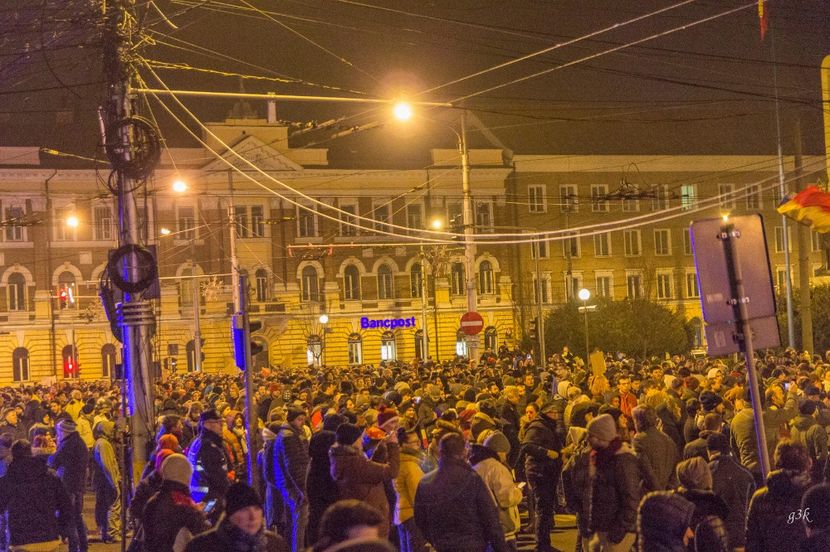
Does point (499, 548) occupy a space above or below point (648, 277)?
below

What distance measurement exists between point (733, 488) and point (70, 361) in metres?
47.9

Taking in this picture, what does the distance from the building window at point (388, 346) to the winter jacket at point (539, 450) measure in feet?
184

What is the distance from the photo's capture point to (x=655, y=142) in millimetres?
76938

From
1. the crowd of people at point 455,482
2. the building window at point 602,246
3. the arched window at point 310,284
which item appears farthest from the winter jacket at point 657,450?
the building window at point 602,246

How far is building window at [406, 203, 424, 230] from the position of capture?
69.3 m

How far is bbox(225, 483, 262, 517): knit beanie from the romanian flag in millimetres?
14617

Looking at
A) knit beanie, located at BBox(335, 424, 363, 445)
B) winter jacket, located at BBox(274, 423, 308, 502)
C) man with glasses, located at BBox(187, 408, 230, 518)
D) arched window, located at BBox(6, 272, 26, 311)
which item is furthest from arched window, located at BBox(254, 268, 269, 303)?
knit beanie, located at BBox(335, 424, 363, 445)

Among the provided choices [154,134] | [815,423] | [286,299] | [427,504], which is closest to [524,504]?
[815,423]

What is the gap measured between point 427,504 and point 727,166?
230 ft

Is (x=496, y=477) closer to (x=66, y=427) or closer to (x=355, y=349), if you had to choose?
(x=66, y=427)

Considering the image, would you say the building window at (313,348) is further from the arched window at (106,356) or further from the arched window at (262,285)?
the arched window at (106,356)

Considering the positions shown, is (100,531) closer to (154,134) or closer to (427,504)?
(154,134)

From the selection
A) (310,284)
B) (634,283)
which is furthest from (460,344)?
(634,283)

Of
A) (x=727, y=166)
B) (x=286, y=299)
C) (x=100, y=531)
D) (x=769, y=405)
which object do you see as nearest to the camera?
(x=769, y=405)
